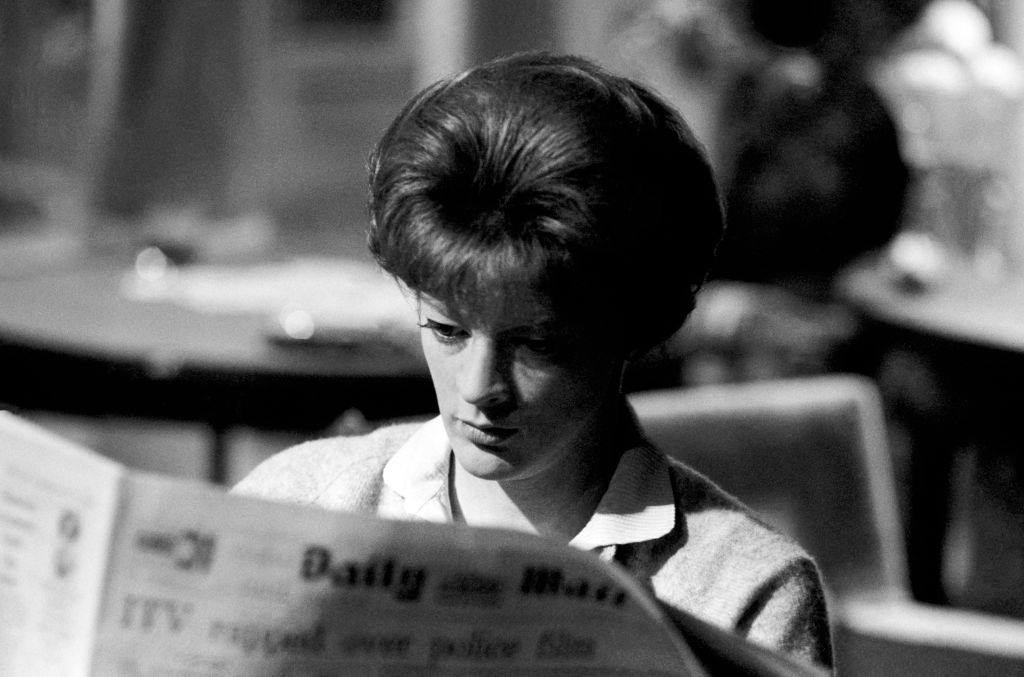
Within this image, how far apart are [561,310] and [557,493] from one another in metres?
0.19

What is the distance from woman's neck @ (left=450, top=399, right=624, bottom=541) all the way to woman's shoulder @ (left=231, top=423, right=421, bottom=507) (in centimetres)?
8

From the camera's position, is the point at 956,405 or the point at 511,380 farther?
the point at 956,405

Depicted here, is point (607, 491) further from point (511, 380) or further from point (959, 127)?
point (959, 127)

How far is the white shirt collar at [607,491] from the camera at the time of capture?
3.15ft

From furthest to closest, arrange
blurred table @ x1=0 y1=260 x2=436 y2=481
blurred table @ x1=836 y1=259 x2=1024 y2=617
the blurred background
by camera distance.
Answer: blurred table @ x1=836 y1=259 x2=1024 y2=617 < the blurred background < blurred table @ x1=0 y1=260 x2=436 y2=481

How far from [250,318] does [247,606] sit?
5.64 ft

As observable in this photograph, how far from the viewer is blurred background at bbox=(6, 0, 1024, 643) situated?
2279 mm

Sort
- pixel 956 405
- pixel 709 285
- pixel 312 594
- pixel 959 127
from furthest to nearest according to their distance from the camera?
pixel 709 285, pixel 959 127, pixel 956 405, pixel 312 594

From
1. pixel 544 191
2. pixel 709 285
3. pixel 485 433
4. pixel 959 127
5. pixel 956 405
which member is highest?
pixel 544 191

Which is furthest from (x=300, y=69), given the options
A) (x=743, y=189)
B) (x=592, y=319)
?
(x=592, y=319)

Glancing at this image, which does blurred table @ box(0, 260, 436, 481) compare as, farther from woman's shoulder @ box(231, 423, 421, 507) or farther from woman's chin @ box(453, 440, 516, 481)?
woman's chin @ box(453, 440, 516, 481)

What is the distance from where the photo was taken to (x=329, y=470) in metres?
1.05

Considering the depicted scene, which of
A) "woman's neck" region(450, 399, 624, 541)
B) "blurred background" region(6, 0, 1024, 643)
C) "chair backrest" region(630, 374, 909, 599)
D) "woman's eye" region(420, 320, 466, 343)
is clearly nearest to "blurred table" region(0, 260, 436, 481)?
"blurred background" region(6, 0, 1024, 643)

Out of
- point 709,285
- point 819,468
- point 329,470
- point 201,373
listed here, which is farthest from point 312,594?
point 709,285
